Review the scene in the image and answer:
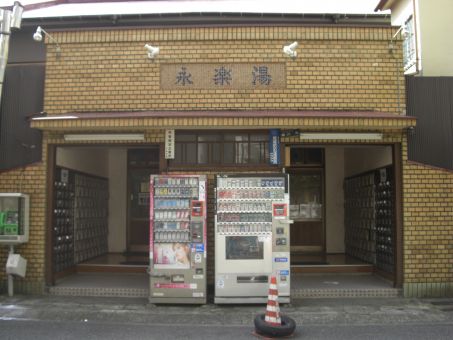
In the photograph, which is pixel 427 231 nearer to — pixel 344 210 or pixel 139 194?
pixel 344 210

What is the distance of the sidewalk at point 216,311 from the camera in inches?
323

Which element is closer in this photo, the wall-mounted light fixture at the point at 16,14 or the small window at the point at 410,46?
the wall-mounted light fixture at the point at 16,14

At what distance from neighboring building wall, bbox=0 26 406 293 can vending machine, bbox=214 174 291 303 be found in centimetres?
181

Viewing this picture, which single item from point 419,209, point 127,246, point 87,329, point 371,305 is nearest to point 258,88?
point 419,209

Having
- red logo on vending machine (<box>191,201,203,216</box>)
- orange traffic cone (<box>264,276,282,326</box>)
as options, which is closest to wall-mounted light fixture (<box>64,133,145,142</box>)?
red logo on vending machine (<box>191,201,203,216</box>)

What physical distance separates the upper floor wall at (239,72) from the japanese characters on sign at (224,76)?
0.07 feet

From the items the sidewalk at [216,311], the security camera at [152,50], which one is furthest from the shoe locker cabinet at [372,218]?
the security camera at [152,50]

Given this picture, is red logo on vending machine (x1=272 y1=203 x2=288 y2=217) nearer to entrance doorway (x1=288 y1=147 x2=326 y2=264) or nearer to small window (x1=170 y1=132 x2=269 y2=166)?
small window (x1=170 y1=132 x2=269 y2=166)

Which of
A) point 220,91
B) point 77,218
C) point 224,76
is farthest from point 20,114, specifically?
point 224,76

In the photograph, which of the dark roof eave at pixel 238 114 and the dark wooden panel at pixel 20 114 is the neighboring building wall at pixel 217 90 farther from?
the dark roof eave at pixel 238 114

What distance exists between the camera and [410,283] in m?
9.68

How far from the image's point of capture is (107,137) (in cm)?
991

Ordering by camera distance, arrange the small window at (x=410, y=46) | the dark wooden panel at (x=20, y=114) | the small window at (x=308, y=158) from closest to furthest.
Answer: the dark wooden panel at (x=20, y=114) → the small window at (x=410, y=46) → the small window at (x=308, y=158)

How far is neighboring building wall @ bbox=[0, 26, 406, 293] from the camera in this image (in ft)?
32.9
